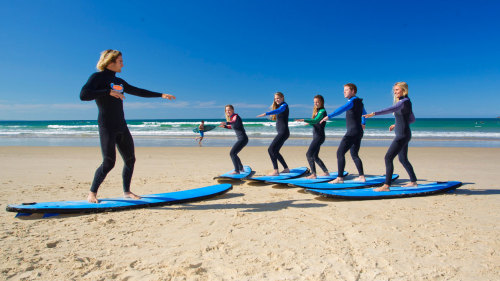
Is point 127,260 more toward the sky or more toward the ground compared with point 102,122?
more toward the ground

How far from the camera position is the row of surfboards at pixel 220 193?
4.35 meters

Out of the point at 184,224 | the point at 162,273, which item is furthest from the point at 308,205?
the point at 162,273

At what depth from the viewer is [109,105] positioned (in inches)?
169

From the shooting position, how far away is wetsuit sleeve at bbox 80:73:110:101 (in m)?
4.06

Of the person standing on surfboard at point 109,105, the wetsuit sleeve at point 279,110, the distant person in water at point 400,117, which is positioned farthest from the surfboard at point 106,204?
the distant person in water at point 400,117

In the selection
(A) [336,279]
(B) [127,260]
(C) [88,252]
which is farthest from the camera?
(C) [88,252]

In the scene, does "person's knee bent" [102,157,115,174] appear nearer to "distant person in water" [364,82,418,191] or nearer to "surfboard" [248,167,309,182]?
"surfboard" [248,167,309,182]

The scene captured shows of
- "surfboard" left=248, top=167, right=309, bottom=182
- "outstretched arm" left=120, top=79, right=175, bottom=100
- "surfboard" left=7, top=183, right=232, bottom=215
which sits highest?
"outstretched arm" left=120, top=79, right=175, bottom=100

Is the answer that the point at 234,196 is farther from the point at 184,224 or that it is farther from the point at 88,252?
the point at 88,252

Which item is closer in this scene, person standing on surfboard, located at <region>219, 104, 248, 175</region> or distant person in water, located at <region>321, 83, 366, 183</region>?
distant person in water, located at <region>321, 83, 366, 183</region>

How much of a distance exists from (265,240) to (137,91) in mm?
3130

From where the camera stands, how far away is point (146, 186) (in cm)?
677

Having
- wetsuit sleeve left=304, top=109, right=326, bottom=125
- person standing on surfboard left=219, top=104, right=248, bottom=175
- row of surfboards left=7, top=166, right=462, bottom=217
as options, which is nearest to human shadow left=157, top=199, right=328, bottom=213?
row of surfboards left=7, top=166, right=462, bottom=217

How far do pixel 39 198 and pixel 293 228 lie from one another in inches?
189
